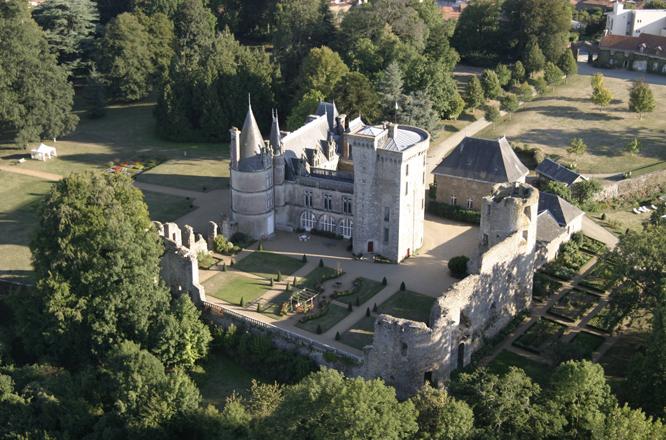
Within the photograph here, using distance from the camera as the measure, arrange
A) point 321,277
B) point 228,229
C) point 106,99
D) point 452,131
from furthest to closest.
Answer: point 106,99 → point 452,131 → point 228,229 → point 321,277

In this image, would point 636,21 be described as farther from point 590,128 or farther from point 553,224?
point 553,224

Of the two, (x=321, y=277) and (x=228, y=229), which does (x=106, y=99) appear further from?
(x=321, y=277)

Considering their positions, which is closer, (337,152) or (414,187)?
(414,187)

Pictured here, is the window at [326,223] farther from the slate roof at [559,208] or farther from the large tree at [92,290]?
the large tree at [92,290]

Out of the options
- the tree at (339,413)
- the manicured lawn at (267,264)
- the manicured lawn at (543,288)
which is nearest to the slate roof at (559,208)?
the manicured lawn at (543,288)

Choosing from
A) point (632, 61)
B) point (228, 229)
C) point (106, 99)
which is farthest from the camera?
point (632, 61)

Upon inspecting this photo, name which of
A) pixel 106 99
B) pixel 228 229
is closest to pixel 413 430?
pixel 228 229

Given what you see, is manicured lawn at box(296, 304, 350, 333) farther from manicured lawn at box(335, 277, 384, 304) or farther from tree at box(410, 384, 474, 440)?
tree at box(410, 384, 474, 440)
